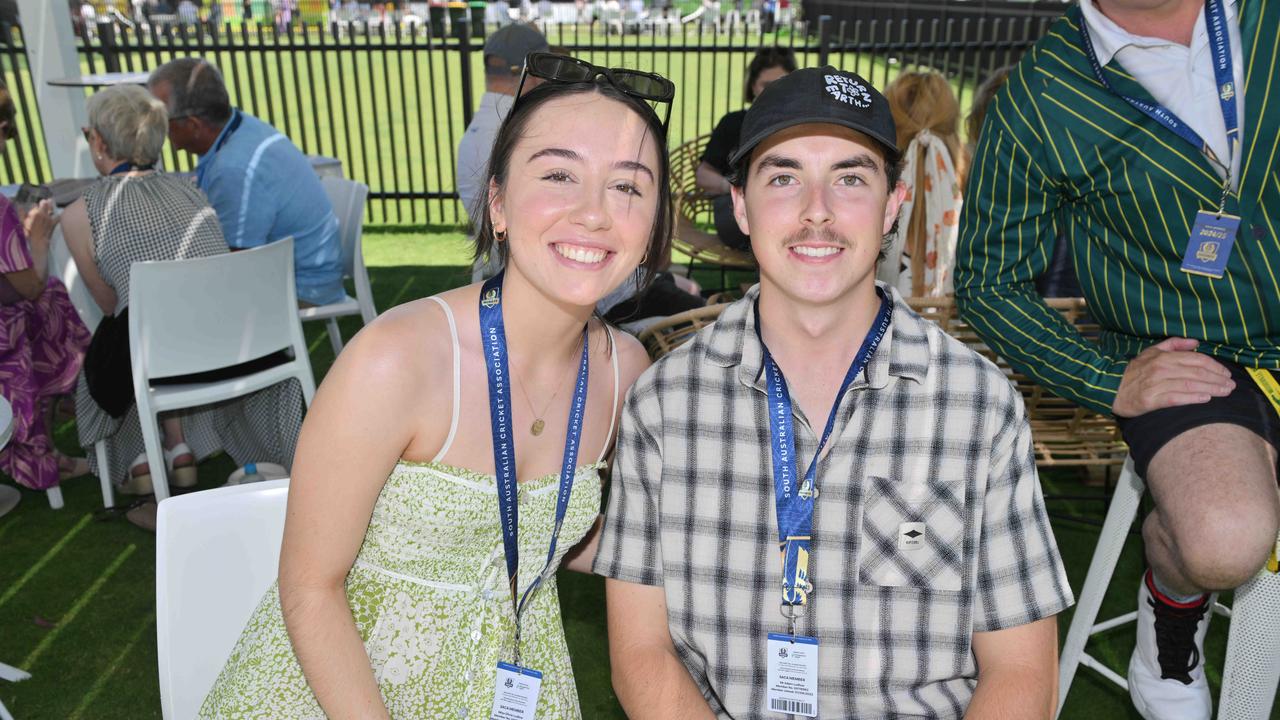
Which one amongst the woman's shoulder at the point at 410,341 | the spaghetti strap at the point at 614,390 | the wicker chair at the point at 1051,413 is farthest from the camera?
the wicker chair at the point at 1051,413

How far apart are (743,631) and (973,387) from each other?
61cm

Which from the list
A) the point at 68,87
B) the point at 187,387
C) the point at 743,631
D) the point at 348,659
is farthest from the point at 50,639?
the point at 68,87

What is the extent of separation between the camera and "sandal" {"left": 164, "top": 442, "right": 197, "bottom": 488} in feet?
14.6

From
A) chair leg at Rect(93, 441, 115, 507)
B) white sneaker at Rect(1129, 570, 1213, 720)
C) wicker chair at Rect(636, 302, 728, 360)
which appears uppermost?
wicker chair at Rect(636, 302, 728, 360)

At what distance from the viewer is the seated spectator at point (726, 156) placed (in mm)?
5570

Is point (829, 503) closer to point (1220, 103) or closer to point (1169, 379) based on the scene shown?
point (1169, 379)

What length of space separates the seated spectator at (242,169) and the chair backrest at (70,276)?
31.6 inches

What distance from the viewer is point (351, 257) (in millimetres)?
5410

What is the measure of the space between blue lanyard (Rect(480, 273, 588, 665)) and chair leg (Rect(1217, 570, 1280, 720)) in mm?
1551

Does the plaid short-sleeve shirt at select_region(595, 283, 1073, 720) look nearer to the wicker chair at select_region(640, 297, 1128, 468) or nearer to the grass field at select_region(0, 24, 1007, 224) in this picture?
the wicker chair at select_region(640, 297, 1128, 468)

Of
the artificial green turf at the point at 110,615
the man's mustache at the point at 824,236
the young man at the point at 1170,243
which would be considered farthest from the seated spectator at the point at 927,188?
the man's mustache at the point at 824,236

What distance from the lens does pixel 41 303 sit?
4492mm

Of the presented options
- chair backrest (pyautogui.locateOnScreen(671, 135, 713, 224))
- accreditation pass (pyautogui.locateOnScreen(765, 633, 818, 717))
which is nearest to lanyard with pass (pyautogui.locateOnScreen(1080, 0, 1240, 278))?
accreditation pass (pyautogui.locateOnScreen(765, 633, 818, 717))

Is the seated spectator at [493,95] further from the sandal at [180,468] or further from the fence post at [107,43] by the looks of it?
the fence post at [107,43]
